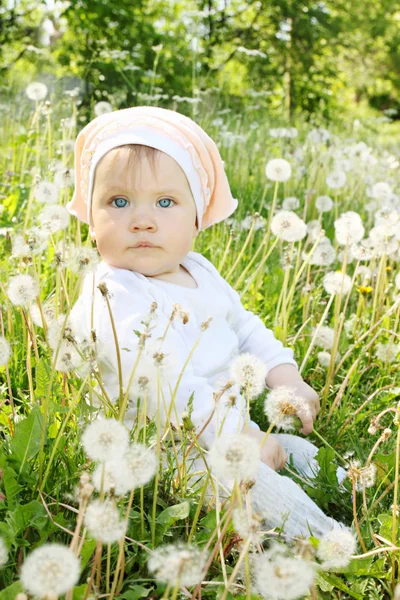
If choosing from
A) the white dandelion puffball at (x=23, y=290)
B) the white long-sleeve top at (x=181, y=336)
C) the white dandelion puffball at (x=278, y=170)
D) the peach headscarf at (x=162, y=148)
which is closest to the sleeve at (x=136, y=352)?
the white long-sleeve top at (x=181, y=336)

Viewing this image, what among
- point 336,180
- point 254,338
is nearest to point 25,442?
point 254,338

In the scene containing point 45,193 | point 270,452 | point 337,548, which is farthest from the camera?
point 45,193

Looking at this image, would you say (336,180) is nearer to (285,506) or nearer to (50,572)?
(285,506)

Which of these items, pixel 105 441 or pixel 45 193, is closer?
pixel 105 441

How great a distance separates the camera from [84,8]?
23.8ft

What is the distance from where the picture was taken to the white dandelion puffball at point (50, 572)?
817 mm

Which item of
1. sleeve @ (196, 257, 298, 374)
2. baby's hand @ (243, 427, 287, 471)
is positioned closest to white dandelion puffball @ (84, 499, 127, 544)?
baby's hand @ (243, 427, 287, 471)

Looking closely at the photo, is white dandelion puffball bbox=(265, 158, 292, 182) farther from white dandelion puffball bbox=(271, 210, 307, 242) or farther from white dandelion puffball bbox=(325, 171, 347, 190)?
white dandelion puffball bbox=(325, 171, 347, 190)

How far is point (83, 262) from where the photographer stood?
4.96 ft

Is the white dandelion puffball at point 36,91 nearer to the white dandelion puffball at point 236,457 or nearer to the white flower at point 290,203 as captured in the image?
the white flower at point 290,203

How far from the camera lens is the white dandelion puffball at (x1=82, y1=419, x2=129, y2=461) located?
1037 millimetres

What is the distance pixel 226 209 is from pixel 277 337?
528mm

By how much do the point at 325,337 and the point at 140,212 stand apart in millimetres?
912

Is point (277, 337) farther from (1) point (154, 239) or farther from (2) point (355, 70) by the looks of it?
(2) point (355, 70)
